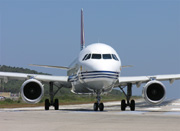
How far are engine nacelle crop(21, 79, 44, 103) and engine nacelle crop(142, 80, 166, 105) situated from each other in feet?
18.9

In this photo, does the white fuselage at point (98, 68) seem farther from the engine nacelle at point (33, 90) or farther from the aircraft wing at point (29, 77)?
the engine nacelle at point (33, 90)

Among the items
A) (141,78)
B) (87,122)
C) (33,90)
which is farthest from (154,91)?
(87,122)

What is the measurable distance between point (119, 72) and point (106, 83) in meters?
1.30

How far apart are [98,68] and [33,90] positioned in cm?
411

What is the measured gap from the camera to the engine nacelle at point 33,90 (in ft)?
74.9

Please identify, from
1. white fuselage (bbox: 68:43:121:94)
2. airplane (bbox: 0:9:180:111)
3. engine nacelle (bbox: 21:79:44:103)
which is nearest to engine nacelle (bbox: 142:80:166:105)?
airplane (bbox: 0:9:180:111)

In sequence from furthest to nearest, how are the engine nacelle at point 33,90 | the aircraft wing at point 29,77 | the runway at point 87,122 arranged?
the aircraft wing at point 29,77 < the engine nacelle at point 33,90 < the runway at point 87,122

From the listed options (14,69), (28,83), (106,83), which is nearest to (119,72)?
(106,83)

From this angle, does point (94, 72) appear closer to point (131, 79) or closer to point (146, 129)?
point (131, 79)

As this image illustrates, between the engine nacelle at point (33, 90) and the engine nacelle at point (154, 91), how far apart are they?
18.9 feet

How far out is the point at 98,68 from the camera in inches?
850

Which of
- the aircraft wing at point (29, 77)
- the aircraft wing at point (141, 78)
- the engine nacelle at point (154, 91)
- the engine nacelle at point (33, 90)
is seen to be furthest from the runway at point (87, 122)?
the aircraft wing at point (29, 77)

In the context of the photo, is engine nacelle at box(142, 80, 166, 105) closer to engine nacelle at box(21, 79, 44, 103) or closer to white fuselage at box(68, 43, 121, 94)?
white fuselage at box(68, 43, 121, 94)

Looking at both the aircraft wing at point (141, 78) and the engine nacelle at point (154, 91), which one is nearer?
the engine nacelle at point (154, 91)
